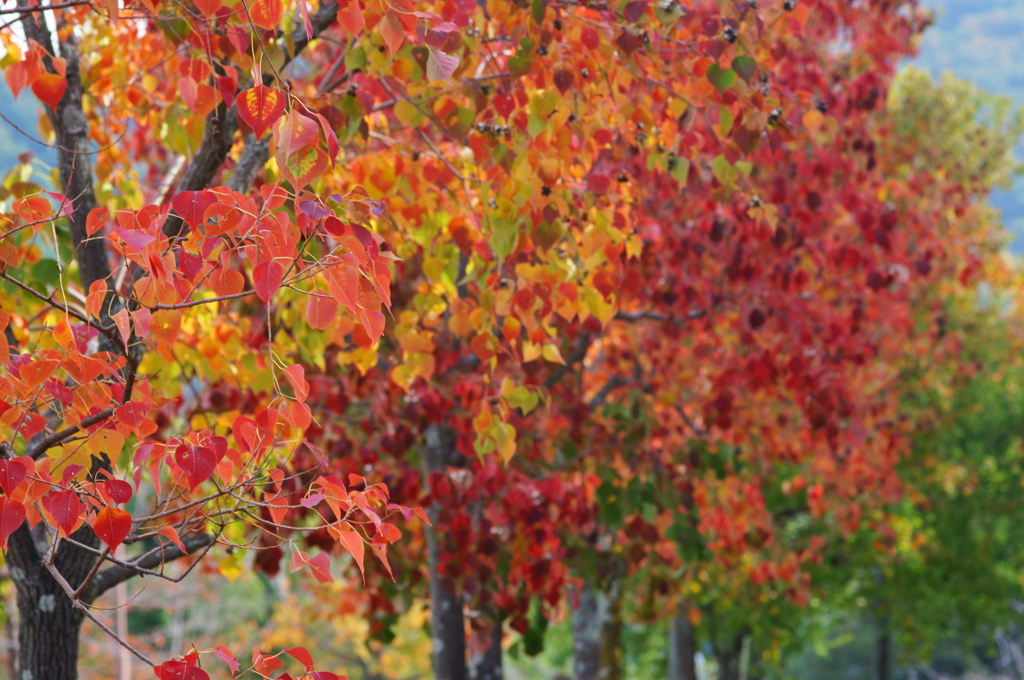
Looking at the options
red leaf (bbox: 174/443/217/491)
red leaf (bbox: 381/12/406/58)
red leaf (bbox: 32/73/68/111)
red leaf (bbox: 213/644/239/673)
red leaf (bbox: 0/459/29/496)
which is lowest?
red leaf (bbox: 213/644/239/673)

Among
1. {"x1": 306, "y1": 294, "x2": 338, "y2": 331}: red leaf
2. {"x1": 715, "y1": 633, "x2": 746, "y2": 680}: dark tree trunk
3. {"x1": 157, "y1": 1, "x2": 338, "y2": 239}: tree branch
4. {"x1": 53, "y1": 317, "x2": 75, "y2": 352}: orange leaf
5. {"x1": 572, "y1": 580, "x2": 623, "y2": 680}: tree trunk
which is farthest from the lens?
{"x1": 715, "y1": 633, "x2": 746, "y2": 680}: dark tree trunk

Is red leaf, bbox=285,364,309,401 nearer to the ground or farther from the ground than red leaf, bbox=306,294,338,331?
Result: nearer to the ground

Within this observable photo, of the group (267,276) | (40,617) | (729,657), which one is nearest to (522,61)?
(267,276)

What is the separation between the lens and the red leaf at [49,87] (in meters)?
3.08

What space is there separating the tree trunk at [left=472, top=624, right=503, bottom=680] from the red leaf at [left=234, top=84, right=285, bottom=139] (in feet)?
19.7

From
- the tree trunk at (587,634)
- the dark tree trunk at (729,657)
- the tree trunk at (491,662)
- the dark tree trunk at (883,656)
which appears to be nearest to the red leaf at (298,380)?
the tree trunk at (491,662)

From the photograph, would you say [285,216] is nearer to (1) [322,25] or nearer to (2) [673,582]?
(1) [322,25]

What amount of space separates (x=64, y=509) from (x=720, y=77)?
9.08 ft

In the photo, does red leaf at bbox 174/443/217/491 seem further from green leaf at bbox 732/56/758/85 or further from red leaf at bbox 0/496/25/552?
green leaf at bbox 732/56/758/85

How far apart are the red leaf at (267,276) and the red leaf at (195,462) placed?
1.63 ft

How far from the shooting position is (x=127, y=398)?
239 centimetres

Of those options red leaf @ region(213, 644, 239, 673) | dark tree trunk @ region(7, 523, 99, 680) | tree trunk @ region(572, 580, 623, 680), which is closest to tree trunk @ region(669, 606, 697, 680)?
tree trunk @ region(572, 580, 623, 680)

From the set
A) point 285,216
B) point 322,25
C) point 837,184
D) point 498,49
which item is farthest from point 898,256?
point 285,216

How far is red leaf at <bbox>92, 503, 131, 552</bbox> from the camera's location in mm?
2049
